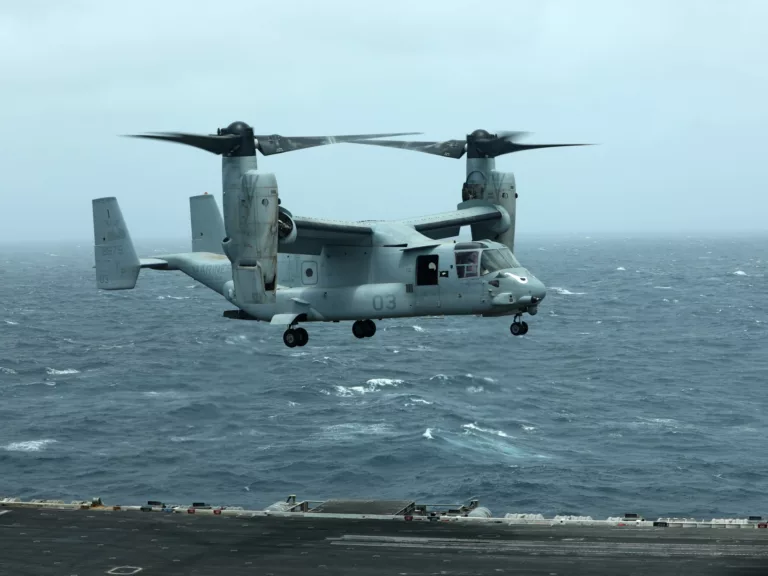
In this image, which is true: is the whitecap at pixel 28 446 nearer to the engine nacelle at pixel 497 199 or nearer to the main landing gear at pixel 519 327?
the engine nacelle at pixel 497 199

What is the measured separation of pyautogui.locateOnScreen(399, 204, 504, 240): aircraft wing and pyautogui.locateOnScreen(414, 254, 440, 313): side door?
3.50 m

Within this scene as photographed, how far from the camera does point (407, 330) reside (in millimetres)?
178625

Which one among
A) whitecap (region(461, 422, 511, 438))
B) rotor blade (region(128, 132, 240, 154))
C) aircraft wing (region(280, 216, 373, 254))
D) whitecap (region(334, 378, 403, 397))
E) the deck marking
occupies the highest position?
rotor blade (region(128, 132, 240, 154))

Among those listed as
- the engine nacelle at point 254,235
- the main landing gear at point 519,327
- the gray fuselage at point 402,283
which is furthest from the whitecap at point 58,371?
the main landing gear at point 519,327

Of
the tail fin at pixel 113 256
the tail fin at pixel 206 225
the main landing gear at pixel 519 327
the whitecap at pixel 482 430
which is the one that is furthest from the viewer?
the whitecap at pixel 482 430

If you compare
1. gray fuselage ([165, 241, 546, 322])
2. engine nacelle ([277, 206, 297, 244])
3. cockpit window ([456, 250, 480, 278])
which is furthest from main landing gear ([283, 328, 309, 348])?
cockpit window ([456, 250, 480, 278])

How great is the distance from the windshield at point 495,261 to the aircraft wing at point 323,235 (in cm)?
485

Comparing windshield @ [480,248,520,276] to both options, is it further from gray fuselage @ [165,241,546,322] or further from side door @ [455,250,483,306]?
side door @ [455,250,483,306]

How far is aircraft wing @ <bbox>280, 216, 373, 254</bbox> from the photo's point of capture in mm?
41875

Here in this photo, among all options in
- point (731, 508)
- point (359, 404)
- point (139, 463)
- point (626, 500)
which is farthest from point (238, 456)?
point (731, 508)

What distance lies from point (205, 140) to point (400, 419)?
65951mm

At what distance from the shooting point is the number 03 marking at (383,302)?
141 ft

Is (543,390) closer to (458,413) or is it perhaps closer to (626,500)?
(458,413)

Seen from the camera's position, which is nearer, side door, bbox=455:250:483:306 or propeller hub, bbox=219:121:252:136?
propeller hub, bbox=219:121:252:136
